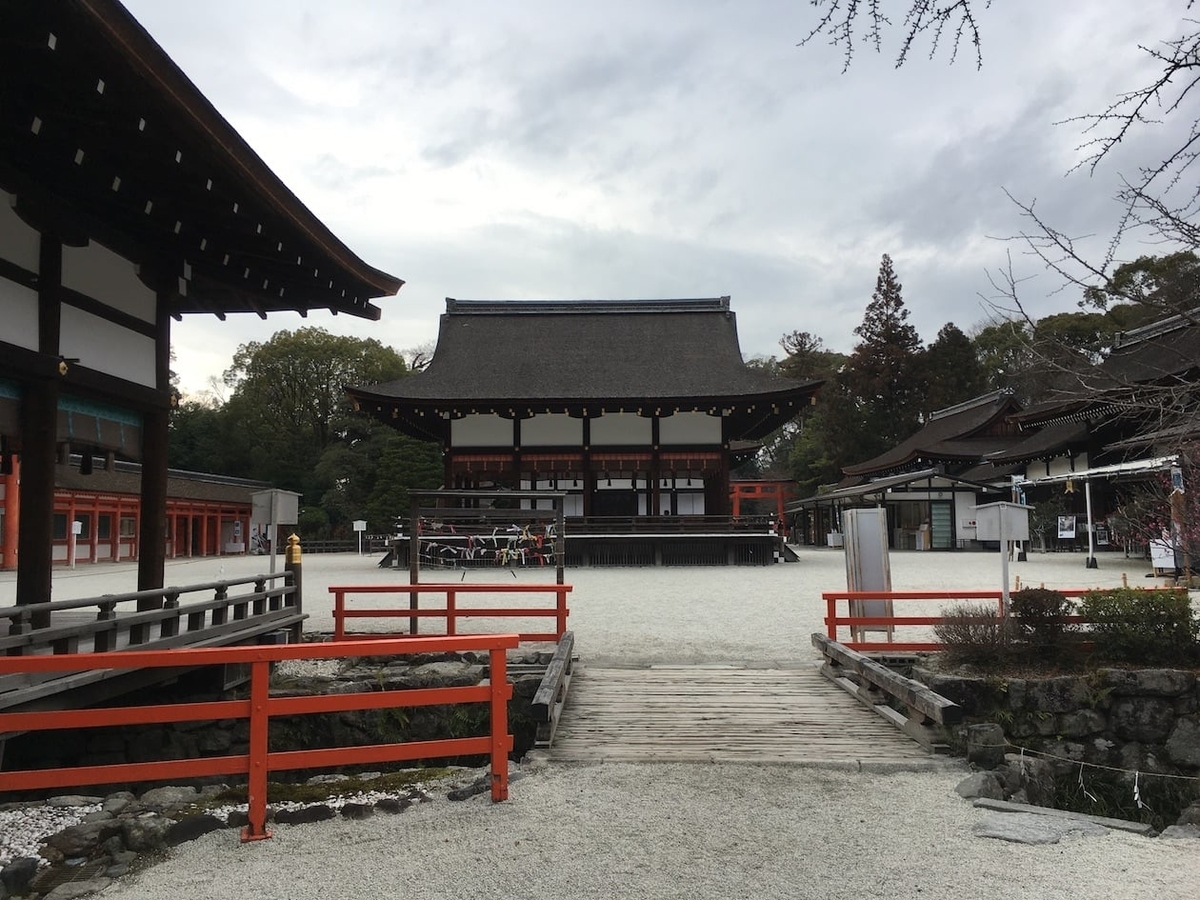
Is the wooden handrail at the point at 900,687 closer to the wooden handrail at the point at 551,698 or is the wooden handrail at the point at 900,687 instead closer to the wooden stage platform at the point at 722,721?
the wooden stage platform at the point at 722,721

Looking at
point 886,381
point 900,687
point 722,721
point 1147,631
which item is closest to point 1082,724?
point 1147,631

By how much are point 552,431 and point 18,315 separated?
18.2 metres

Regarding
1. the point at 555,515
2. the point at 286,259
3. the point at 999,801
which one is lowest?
the point at 999,801

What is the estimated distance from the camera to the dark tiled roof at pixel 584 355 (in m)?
23.1

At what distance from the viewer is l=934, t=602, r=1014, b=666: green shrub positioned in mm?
7156

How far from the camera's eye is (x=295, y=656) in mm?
4195

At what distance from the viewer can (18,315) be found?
5.55 meters

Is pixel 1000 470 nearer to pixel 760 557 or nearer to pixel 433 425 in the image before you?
pixel 760 557

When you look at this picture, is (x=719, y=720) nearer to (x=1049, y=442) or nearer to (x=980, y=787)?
(x=980, y=787)

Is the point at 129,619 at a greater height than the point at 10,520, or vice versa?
the point at 10,520

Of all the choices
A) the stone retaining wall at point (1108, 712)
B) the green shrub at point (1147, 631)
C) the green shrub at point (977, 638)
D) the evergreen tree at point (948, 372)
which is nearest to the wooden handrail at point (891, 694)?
the stone retaining wall at point (1108, 712)

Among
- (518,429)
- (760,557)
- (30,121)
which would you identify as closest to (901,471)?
(760,557)

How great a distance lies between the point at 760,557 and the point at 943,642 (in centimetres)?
1411

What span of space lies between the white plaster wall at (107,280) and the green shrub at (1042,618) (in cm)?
838
